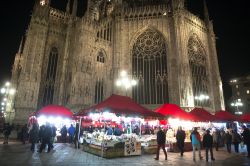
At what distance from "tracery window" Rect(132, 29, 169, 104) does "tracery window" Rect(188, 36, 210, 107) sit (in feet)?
16.3

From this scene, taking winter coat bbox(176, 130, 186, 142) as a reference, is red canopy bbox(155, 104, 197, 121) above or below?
above

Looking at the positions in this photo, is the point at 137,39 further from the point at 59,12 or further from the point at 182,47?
the point at 59,12

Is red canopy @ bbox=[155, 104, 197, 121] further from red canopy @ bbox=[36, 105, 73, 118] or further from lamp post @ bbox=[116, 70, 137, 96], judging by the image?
lamp post @ bbox=[116, 70, 137, 96]

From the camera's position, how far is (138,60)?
32.8 metres

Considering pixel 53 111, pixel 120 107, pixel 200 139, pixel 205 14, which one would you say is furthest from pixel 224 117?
pixel 205 14

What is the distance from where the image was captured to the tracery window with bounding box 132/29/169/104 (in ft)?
102

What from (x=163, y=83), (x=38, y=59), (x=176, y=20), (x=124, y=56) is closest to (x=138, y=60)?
(x=124, y=56)

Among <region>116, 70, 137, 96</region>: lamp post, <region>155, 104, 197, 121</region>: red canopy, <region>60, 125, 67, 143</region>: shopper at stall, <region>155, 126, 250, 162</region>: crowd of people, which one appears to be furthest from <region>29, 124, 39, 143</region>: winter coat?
<region>116, 70, 137, 96</region>: lamp post

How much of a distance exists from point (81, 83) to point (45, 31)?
37.7 feet

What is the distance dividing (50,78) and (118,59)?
11.8m

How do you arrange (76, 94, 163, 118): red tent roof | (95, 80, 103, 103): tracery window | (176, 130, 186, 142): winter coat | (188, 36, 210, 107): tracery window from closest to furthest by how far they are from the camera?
(76, 94, 163, 118): red tent roof, (176, 130, 186, 142): winter coat, (95, 80, 103, 103): tracery window, (188, 36, 210, 107): tracery window

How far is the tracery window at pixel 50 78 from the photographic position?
30875 millimetres

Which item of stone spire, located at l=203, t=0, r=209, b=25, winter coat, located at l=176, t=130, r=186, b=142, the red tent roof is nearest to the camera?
the red tent roof

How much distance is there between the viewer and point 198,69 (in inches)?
1325
